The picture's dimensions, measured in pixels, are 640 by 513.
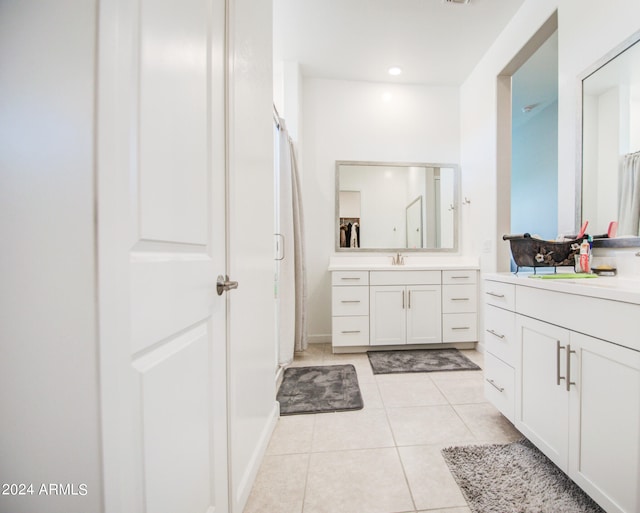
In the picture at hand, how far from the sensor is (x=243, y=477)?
40.1 inches

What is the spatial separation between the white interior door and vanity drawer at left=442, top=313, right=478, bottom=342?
2319 millimetres

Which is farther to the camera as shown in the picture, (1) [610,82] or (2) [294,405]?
(2) [294,405]

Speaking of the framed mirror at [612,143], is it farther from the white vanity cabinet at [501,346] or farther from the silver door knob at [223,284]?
the silver door knob at [223,284]

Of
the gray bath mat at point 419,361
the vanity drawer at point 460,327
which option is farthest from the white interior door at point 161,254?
the vanity drawer at point 460,327

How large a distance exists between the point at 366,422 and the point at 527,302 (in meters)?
1.06

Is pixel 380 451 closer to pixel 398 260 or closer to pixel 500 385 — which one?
pixel 500 385

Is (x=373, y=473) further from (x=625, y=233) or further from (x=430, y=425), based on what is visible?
(x=625, y=233)

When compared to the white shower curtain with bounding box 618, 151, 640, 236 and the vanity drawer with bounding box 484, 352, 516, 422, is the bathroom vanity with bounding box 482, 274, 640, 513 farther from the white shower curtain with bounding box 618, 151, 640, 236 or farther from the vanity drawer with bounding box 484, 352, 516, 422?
the white shower curtain with bounding box 618, 151, 640, 236

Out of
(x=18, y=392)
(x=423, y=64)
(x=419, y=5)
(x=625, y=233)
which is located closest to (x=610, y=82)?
(x=625, y=233)

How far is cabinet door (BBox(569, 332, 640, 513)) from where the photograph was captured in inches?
31.1

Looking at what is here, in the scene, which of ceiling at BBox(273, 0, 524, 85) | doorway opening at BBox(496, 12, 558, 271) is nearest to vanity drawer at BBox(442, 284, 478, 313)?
doorway opening at BBox(496, 12, 558, 271)

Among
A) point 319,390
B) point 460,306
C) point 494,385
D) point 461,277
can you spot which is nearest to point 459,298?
point 460,306

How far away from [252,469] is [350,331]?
158cm

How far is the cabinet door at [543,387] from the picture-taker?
40.5 inches
